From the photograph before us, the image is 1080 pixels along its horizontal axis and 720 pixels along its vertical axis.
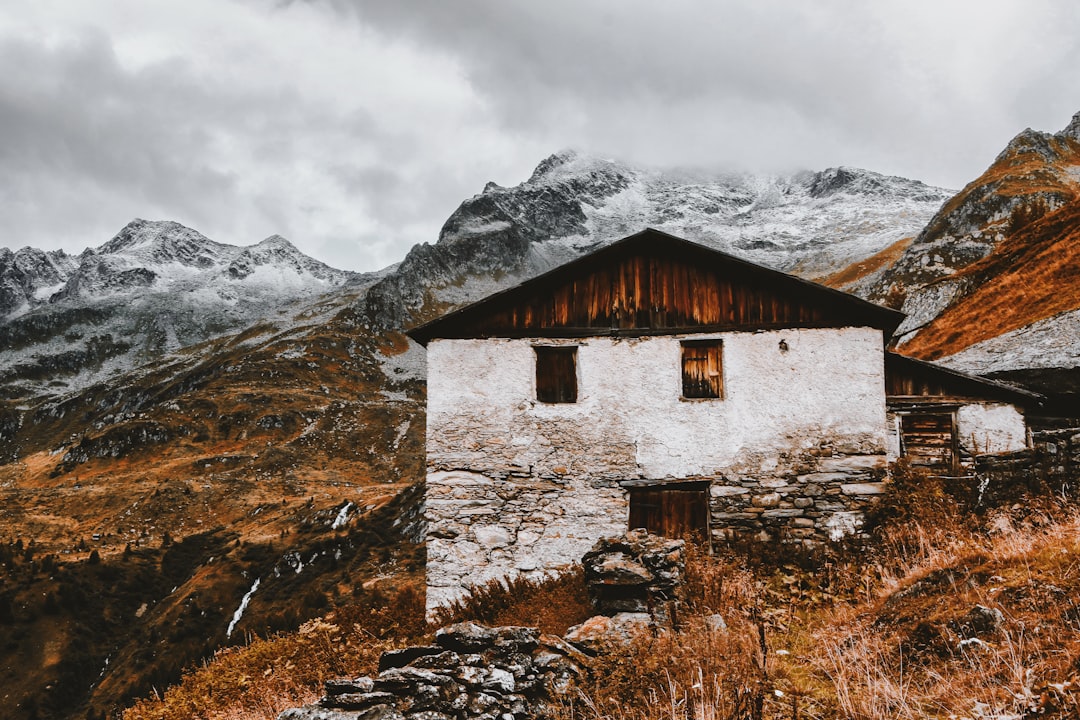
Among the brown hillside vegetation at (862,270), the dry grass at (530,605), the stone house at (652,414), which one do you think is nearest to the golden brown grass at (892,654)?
the dry grass at (530,605)

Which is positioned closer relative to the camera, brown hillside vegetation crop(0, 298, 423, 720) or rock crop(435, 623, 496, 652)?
rock crop(435, 623, 496, 652)

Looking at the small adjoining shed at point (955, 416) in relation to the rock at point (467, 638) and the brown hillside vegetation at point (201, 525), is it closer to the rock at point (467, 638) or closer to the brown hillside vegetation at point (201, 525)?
the rock at point (467, 638)

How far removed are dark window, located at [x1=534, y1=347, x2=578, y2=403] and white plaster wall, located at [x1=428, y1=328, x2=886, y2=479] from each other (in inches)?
7.3

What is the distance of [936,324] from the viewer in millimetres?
28984

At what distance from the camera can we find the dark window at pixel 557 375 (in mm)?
13203

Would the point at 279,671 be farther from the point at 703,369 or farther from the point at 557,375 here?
the point at 703,369

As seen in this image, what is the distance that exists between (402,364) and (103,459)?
57115 millimetres

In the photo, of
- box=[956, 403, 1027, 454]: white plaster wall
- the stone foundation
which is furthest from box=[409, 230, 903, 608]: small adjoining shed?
box=[956, 403, 1027, 454]: white plaster wall

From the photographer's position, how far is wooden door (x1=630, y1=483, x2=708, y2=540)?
12.5 metres

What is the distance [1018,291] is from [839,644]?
82.5ft

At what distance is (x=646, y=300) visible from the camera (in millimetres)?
13484

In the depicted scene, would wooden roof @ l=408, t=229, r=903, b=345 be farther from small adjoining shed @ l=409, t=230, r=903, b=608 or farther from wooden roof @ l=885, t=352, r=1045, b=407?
wooden roof @ l=885, t=352, r=1045, b=407

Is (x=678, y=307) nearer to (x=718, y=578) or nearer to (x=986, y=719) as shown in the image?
(x=718, y=578)

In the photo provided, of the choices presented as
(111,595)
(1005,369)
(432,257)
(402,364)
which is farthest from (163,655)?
(432,257)
